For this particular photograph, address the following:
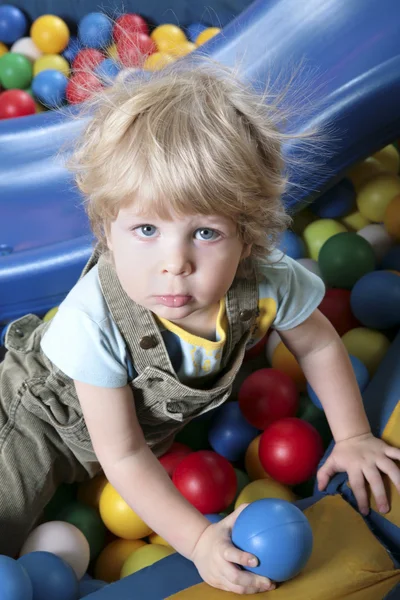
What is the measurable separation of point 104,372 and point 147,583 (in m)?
0.24

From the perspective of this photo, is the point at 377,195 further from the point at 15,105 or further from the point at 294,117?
the point at 15,105

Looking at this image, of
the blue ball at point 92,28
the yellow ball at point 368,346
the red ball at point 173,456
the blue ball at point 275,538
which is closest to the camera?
the blue ball at point 275,538

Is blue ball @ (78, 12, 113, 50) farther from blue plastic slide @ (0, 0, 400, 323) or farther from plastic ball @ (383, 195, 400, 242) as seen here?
plastic ball @ (383, 195, 400, 242)

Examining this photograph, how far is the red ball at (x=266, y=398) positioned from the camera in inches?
44.6

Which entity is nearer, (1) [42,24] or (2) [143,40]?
(2) [143,40]

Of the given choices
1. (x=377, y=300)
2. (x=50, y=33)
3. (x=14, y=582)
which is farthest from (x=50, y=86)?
(x=14, y=582)

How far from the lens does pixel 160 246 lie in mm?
718

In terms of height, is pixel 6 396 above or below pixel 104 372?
below

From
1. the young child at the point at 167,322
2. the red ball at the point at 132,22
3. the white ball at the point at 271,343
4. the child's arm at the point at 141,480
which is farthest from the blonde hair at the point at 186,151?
the red ball at the point at 132,22

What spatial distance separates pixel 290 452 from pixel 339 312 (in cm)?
36

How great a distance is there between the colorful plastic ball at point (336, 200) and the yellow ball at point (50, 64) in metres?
1.02

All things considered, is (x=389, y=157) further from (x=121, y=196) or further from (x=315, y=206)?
(x=121, y=196)

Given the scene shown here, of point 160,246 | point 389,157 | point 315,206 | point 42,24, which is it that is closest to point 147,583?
point 160,246

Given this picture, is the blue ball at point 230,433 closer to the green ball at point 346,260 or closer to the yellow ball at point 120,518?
the yellow ball at point 120,518
